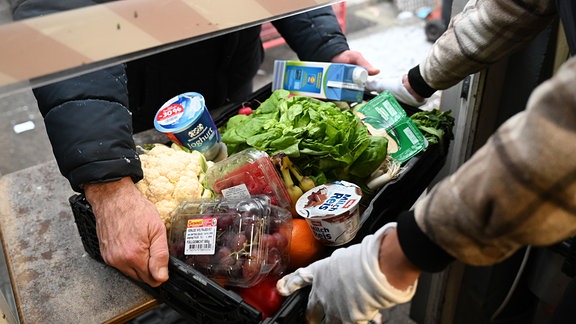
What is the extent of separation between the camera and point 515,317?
1.75 metres

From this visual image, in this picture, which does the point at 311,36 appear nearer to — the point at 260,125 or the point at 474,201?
the point at 260,125

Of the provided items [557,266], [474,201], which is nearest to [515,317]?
[557,266]

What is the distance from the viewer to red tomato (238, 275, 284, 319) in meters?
0.95

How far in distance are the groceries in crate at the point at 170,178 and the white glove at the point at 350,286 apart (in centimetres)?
31

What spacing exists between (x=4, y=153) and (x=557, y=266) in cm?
275

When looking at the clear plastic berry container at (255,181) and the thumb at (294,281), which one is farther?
the clear plastic berry container at (255,181)

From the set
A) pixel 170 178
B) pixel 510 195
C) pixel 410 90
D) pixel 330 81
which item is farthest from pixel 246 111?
pixel 510 195

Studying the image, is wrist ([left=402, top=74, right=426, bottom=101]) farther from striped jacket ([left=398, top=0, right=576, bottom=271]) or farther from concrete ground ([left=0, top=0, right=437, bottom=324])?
striped jacket ([left=398, top=0, right=576, bottom=271])

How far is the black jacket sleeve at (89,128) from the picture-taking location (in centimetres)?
97

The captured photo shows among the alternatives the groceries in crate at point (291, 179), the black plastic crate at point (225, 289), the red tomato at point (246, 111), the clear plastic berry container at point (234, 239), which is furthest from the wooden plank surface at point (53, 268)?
the red tomato at point (246, 111)

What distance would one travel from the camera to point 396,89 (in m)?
1.43

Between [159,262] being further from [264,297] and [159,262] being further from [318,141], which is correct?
[318,141]

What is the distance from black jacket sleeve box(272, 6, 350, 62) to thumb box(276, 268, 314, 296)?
2.65ft

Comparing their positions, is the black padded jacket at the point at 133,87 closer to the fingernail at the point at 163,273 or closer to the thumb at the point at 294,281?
the fingernail at the point at 163,273
